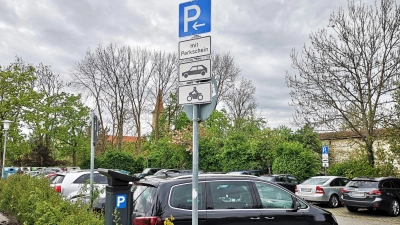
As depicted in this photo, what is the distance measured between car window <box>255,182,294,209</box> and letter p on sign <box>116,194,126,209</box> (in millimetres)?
2703

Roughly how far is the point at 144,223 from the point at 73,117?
42745 millimetres

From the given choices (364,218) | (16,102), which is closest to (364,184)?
(364,218)

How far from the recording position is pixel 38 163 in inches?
1706

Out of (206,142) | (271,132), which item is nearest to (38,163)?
(206,142)

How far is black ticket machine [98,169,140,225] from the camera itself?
485 cm

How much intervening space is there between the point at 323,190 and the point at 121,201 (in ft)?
49.0

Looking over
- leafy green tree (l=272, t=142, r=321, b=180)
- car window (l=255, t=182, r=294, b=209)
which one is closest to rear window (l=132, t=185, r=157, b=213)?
car window (l=255, t=182, r=294, b=209)

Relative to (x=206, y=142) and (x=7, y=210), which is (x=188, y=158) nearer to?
(x=206, y=142)

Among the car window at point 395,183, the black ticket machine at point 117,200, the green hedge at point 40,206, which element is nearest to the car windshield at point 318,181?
the car window at point 395,183

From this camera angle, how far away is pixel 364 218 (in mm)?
14609

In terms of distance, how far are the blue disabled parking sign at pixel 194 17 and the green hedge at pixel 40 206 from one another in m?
3.26

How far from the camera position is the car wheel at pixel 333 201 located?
18281 mm

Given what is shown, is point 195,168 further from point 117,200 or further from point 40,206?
point 40,206

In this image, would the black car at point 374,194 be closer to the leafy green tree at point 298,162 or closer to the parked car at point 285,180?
the parked car at point 285,180
